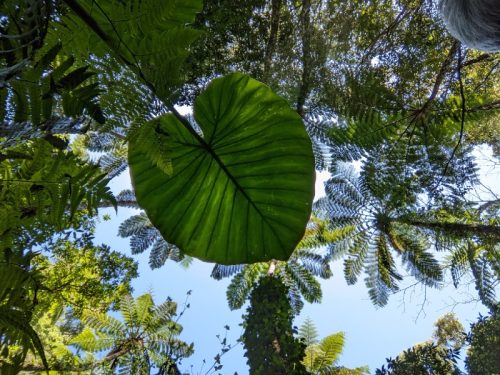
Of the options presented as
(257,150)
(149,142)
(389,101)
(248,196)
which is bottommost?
(149,142)

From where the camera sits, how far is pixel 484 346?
476 cm

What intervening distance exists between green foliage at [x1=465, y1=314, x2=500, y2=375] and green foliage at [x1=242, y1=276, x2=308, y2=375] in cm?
218

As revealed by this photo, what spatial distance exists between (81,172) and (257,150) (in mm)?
828

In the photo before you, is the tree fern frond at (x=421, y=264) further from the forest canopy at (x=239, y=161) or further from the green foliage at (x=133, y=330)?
the green foliage at (x=133, y=330)

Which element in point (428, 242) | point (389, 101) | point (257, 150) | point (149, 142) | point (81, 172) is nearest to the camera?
point (149, 142)

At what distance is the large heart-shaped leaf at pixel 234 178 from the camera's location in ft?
5.98

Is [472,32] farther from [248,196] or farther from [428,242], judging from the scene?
[428,242]

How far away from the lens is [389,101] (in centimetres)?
487

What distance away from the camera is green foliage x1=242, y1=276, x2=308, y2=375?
175 inches

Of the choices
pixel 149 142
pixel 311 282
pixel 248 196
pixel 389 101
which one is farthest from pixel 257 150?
pixel 311 282

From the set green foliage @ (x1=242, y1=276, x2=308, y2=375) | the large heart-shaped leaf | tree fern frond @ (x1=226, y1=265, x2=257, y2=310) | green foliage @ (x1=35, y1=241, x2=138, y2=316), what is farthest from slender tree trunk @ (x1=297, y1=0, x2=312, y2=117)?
tree fern frond @ (x1=226, y1=265, x2=257, y2=310)

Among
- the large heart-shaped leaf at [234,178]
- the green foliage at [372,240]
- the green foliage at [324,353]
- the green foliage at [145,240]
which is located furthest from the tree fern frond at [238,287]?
the large heart-shaped leaf at [234,178]

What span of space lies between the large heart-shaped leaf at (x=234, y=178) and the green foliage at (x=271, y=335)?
2.84 meters

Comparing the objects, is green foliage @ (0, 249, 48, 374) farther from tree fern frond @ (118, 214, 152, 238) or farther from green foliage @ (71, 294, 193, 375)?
tree fern frond @ (118, 214, 152, 238)
